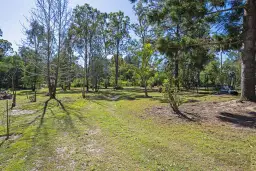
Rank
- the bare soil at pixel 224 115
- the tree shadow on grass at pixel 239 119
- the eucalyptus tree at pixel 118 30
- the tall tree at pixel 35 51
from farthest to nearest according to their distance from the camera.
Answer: the eucalyptus tree at pixel 118 30, the tall tree at pixel 35 51, the bare soil at pixel 224 115, the tree shadow on grass at pixel 239 119

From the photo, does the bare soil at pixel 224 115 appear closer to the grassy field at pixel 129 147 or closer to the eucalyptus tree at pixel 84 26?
the grassy field at pixel 129 147

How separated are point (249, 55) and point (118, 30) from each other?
24.8 m

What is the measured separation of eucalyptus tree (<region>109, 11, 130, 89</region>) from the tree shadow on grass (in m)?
23.1

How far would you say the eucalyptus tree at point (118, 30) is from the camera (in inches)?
1166

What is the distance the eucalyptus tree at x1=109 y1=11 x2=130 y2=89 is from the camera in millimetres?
29625

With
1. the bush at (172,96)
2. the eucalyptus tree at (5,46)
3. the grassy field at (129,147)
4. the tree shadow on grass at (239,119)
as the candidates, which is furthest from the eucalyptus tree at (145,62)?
the eucalyptus tree at (5,46)

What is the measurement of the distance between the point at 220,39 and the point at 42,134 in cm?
860

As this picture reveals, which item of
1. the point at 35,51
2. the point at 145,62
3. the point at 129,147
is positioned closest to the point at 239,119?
the point at 129,147

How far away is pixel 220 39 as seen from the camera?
355 inches

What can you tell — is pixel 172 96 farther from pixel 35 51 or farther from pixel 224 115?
pixel 35 51

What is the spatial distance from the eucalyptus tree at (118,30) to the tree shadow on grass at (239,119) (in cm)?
2306

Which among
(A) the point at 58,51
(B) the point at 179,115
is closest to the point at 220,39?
(B) the point at 179,115

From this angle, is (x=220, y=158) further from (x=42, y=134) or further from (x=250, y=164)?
(x=42, y=134)

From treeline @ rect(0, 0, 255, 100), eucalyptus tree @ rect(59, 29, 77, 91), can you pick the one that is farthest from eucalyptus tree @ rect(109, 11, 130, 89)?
eucalyptus tree @ rect(59, 29, 77, 91)
